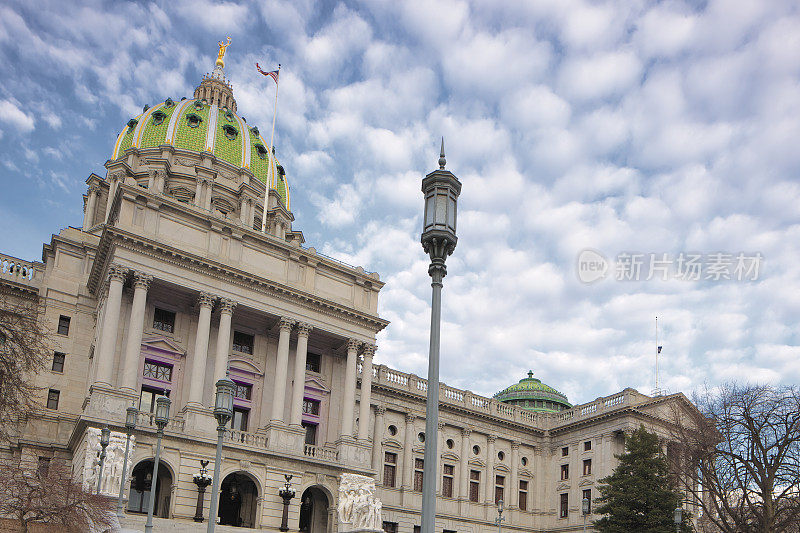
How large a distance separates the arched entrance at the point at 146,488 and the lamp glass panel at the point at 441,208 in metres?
33.4

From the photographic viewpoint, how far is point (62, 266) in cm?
5306

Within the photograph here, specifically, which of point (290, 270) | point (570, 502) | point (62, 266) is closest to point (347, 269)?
point (290, 270)

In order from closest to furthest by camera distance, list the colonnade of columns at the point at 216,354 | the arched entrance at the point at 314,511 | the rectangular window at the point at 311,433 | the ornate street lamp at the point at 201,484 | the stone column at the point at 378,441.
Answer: the ornate street lamp at the point at 201,484 → the colonnade of columns at the point at 216,354 → the arched entrance at the point at 314,511 → the rectangular window at the point at 311,433 → the stone column at the point at 378,441

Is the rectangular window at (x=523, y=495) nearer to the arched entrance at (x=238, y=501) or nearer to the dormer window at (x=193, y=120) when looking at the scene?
the arched entrance at (x=238, y=501)

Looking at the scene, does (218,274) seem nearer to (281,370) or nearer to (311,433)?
(281,370)

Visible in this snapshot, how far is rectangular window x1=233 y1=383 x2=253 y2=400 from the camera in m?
48.9

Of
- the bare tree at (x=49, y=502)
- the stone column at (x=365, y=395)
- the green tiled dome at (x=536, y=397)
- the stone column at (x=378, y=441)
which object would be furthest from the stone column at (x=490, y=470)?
the bare tree at (x=49, y=502)

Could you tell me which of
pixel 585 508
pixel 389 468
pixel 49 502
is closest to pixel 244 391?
pixel 389 468

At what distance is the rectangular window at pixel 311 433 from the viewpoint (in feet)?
168

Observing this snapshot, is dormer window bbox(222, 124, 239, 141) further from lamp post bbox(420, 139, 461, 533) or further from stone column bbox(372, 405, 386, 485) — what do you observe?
lamp post bbox(420, 139, 461, 533)

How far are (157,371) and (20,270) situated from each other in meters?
14.1

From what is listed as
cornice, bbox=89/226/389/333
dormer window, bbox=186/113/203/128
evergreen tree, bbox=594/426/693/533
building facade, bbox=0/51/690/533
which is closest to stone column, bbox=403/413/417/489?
building facade, bbox=0/51/690/533

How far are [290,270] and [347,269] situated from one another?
4332 millimetres

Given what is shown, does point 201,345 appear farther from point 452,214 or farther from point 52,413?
point 452,214
